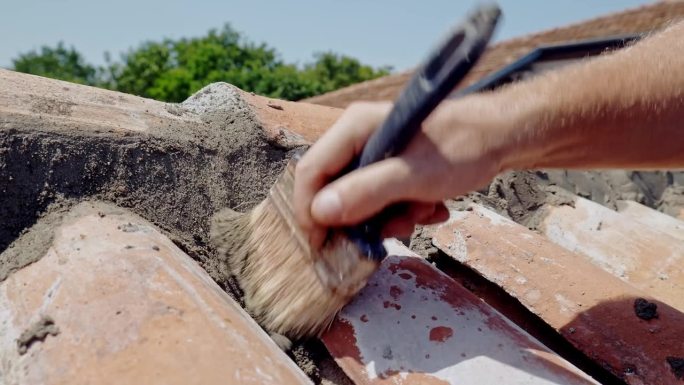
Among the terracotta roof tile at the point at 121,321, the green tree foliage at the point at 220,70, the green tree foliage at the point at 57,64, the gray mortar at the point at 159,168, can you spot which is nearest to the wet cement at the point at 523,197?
the gray mortar at the point at 159,168

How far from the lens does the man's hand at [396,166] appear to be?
1278mm

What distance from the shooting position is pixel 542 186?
2586mm

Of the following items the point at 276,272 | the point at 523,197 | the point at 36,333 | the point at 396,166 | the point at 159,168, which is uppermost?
the point at 159,168

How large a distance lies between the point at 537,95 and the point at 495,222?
85 centimetres

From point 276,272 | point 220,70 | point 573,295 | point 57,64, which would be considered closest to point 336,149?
point 276,272

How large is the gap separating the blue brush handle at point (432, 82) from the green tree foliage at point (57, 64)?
2077cm

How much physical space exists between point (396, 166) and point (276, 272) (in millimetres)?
518

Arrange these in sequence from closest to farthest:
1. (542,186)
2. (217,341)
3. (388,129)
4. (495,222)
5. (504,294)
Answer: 1. (217,341)
2. (388,129)
3. (504,294)
4. (495,222)
5. (542,186)

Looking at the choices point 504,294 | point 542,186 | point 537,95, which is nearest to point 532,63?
point 542,186

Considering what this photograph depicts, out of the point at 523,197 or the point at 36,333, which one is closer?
the point at 36,333

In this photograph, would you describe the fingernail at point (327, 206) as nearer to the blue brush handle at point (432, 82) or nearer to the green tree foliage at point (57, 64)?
the blue brush handle at point (432, 82)

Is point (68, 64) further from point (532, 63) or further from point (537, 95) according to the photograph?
point (537, 95)

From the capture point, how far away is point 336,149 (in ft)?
4.66

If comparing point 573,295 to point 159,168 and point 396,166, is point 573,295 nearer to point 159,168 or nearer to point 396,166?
point 396,166
